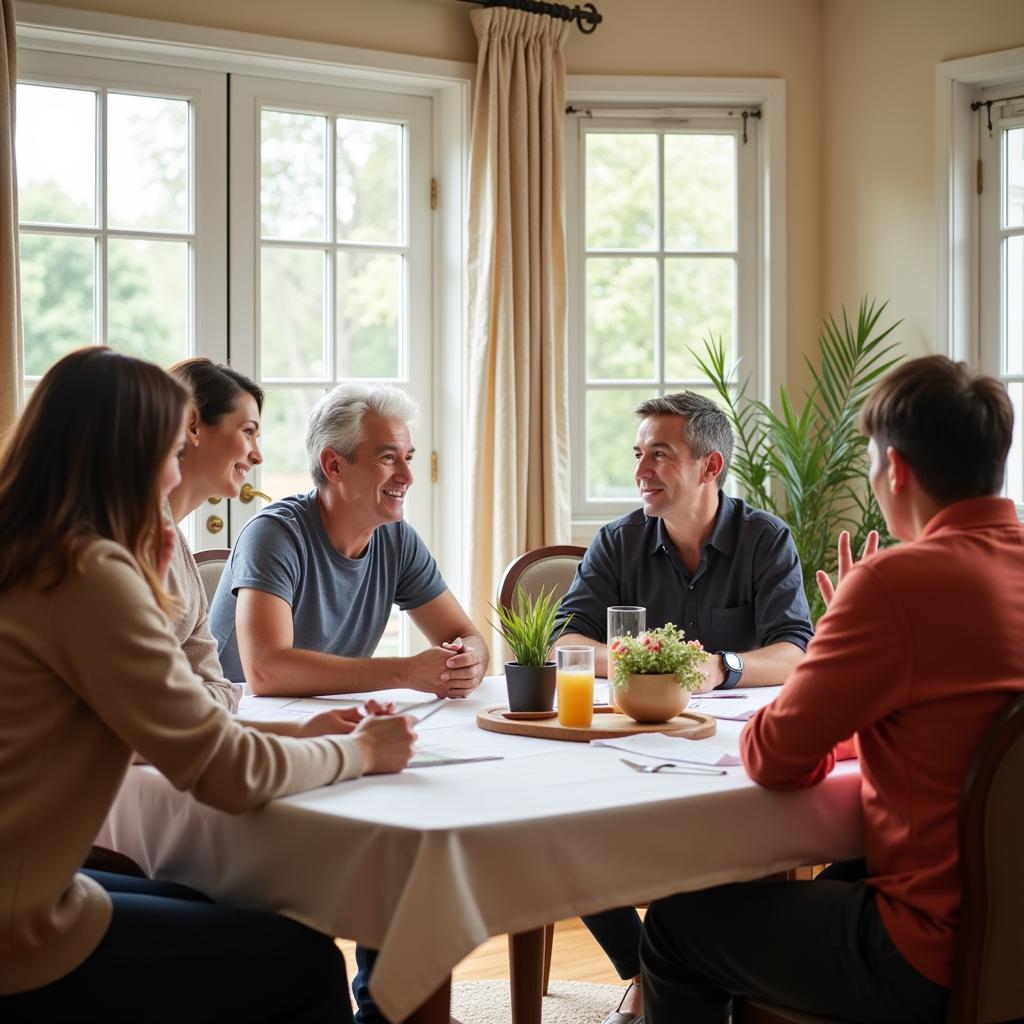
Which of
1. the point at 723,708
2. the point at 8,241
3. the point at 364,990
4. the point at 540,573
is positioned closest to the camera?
the point at 723,708

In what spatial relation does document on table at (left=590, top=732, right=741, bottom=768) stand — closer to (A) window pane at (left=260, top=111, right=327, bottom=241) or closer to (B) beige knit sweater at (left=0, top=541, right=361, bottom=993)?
(B) beige knit sweater at (left=0, top=541, right=361, bottom=993)

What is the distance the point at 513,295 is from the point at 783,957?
9.01ft

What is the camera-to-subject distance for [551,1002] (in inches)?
105

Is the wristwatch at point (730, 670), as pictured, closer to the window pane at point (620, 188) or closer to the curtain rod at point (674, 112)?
the window pane at point (620, 188)

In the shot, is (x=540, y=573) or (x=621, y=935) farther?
(x=540, y=573)

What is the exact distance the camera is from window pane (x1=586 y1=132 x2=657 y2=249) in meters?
4.29

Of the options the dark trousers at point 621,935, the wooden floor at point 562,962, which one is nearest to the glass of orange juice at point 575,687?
the dark trousers at point 621,935

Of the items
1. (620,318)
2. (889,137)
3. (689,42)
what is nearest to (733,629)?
(620,318)

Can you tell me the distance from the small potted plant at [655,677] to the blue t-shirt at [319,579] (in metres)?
0.76

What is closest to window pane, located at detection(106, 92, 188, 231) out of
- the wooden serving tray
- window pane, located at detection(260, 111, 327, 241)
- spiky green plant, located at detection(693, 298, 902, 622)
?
window pane, located at detection(260, 111, 327, 241)

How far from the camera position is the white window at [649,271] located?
14.1 ft

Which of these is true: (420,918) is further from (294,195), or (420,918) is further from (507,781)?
(294,195)

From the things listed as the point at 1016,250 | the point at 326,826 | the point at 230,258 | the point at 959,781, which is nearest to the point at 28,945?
the point at 326,826

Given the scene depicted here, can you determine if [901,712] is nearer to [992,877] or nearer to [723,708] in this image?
[992,877]
